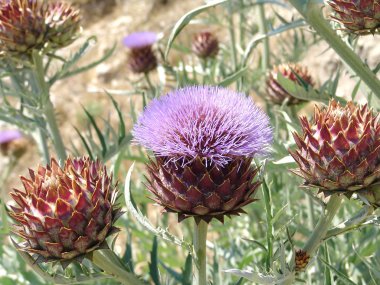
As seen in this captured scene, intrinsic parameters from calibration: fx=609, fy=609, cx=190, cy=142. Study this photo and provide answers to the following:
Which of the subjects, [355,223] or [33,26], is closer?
[355,223]

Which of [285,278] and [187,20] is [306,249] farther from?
[187,20]

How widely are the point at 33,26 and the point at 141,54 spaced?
3.18 feet

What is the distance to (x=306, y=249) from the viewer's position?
3.73 ft

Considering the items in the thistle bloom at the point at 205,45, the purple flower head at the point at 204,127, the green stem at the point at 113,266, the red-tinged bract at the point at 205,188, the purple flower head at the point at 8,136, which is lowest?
the purple flower head at the point at 8,136

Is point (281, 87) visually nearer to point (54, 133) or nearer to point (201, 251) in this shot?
point (54, 133)

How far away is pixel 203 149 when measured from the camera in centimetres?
114

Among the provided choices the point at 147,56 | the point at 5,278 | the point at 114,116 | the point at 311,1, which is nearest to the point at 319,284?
the point at 311,1

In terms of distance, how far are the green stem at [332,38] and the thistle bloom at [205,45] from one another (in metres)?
1.45

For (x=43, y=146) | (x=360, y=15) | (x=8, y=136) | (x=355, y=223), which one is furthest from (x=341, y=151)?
(x=8, y=136)

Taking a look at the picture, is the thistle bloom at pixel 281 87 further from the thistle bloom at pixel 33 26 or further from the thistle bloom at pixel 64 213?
the thistle bloom at pixel 64 213

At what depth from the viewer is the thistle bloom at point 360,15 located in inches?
50.4

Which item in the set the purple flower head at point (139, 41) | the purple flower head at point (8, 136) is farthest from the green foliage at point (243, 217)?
the purple flower head at point (8, 136)

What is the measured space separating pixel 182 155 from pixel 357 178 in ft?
1.04

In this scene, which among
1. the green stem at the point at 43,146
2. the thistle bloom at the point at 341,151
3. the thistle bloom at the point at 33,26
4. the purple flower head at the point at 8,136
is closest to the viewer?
the thistle bloom at the point at 341,151
